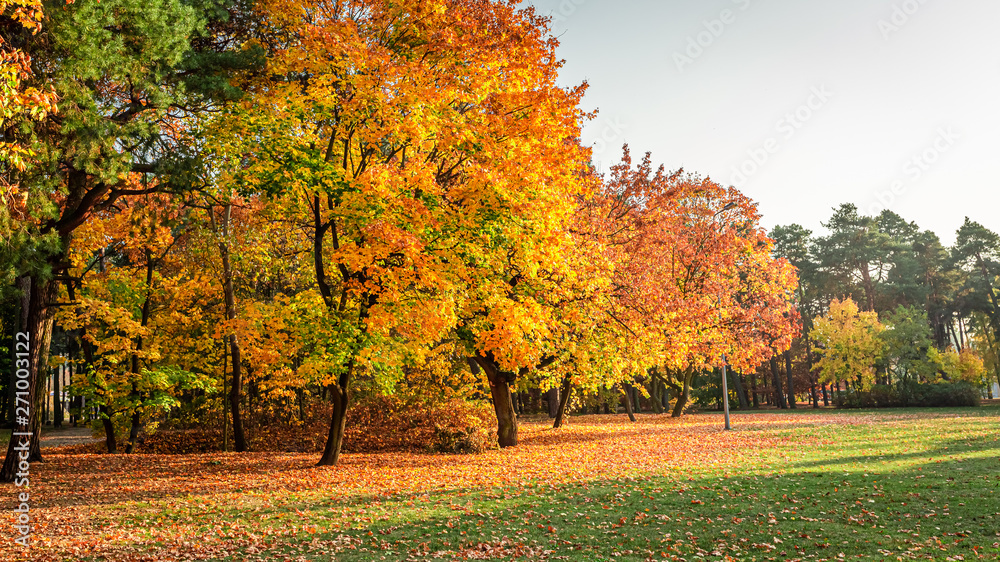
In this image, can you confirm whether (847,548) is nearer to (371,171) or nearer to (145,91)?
(371,171)

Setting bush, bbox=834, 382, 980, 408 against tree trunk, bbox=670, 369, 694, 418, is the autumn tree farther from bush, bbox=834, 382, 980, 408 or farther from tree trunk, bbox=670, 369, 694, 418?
bush, bbox=834, 382, 980, 408

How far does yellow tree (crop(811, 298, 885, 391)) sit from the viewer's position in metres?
41.3

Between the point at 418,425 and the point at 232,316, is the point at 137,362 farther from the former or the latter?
the point at 418,425

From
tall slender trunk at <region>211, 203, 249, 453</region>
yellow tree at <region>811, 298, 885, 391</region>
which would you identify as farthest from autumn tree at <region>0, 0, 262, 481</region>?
yellow tree at <region>811, 298, 885, 391</region>

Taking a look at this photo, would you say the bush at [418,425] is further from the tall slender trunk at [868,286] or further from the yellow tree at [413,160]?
the tall slender trunk at [868,286]

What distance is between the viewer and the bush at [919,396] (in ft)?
112

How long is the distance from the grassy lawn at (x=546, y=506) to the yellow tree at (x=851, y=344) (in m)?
28.0

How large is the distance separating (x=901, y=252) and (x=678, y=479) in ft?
165

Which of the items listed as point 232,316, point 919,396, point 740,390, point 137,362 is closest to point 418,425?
point 232,316

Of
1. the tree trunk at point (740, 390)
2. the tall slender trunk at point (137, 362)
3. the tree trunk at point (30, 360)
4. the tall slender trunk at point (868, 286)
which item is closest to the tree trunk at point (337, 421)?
A: the tree trunk at point (30, 360)

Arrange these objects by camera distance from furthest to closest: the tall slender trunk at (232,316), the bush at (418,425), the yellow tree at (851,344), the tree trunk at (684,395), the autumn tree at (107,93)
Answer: the yellow tree at (851,344), the tree trunk at (684,395), the tall slender trunk at (232,316), the bush at (418,425), the autumn tree at (107,93)

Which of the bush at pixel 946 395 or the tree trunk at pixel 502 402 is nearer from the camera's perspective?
the tree trunk at pixel 502 402

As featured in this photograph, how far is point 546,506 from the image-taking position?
30.7ft

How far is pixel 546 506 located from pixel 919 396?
35.7m
